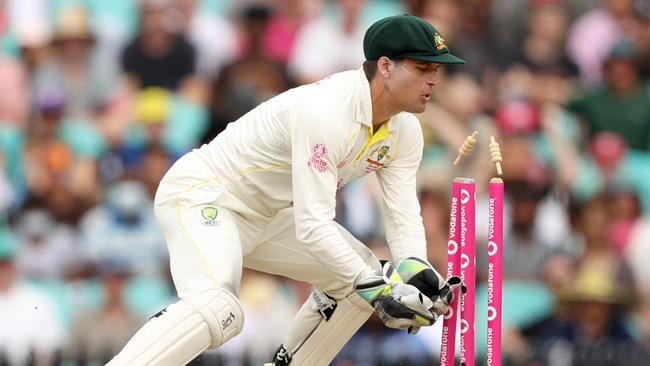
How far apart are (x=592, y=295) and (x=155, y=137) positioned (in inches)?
104

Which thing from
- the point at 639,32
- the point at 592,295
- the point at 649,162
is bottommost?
the point at 592,295

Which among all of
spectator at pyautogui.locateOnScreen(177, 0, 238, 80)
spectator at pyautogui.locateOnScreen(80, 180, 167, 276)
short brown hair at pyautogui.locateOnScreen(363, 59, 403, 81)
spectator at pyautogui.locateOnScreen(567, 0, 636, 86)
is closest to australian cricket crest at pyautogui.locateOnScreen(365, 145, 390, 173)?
short brown hair at pyautogui.locateOnScreen(363, 59, 403, 81)

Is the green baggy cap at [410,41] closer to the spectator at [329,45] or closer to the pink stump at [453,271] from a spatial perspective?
the pink stump at [453,271]

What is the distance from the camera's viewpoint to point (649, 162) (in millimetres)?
9250

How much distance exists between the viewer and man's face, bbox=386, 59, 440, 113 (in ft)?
18.4

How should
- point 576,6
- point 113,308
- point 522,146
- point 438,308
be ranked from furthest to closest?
point 576,6
point 522,146
point 113,308
point 438,308

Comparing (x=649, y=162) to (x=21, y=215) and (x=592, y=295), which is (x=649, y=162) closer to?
(x=592, y=295)

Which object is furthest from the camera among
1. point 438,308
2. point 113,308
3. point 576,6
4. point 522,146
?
point 576,6

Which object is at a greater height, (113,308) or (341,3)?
(341,3)

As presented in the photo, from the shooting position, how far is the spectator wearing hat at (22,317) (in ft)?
25.8

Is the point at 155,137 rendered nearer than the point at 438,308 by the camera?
No

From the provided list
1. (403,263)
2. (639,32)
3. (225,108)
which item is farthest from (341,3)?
(403,263)

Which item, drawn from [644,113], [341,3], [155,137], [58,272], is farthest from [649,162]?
[58,272]

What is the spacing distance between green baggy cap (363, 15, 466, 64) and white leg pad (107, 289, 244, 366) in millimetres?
1070
